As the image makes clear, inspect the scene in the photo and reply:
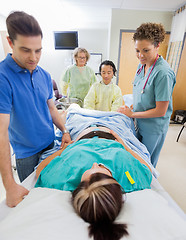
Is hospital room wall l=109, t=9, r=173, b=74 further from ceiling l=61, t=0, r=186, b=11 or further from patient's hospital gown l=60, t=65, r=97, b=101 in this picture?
patient's hospital gown l=60, t=65, r=97, b=101

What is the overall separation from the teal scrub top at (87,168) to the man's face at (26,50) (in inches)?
24.0

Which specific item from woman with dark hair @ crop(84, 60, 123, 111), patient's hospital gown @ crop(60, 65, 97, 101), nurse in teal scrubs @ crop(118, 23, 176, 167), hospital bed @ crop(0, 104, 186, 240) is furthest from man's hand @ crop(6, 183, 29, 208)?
patient's hospital gown @ crop(60, 65, 97, 101)

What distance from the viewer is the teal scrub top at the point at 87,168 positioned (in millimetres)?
775

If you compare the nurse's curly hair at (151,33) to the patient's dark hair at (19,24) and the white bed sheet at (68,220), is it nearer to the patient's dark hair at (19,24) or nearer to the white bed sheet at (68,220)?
the patient's dark hair at (19,24)

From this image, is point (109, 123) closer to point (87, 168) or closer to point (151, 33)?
point (87, 168)

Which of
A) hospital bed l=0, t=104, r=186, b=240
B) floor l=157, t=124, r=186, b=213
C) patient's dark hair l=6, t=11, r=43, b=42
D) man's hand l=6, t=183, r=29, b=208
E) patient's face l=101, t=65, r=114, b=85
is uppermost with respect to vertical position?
patient's dark hair l=6, t=11, r=43, b=42

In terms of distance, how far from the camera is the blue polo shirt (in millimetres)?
744

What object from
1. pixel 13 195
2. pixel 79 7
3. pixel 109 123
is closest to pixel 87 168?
pixel 13 195

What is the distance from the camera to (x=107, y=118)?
1.51m

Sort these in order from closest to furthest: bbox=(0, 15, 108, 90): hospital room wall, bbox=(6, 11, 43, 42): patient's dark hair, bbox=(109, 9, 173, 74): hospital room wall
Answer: bbox=(6, 11, 43, 42): patient's dark hair
bbox=(109, 9, 173, 74): hospital room wall
bbox=(0, 15, 108, 90): hospital room wall

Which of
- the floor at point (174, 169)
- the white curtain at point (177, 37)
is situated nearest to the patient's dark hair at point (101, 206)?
the floor at point (174, 169)

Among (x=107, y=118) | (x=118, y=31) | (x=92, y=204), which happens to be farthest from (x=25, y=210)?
(x=118, y=31)

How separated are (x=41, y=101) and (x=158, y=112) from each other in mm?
999

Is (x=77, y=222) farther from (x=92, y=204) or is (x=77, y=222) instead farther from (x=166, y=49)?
(x=166, y=49)
